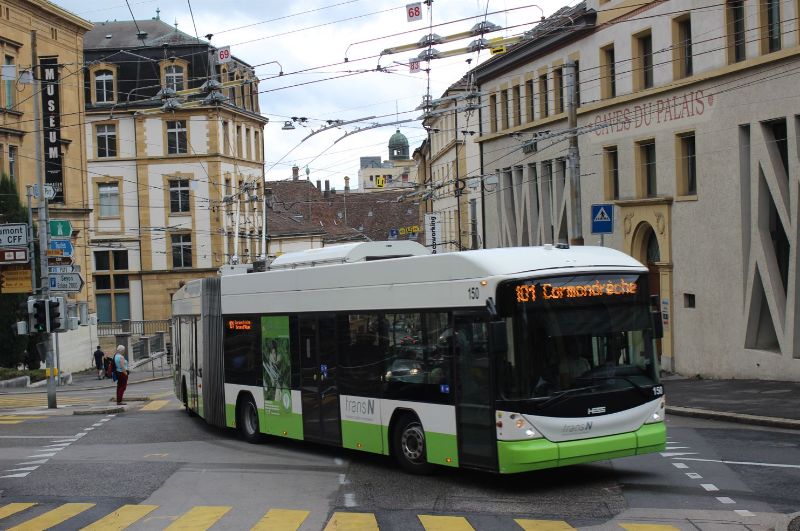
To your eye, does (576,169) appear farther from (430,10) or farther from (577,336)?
(577,336)

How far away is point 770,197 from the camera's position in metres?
28.1

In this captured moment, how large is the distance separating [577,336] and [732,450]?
4.52 m

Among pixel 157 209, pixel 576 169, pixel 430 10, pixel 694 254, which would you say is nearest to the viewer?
pixel 430 10

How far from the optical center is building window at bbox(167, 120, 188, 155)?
70375mm

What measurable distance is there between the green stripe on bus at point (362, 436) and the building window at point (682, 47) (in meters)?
18.4

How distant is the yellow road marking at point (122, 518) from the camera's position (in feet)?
40.9

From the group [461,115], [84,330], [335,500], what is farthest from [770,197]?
[84,330]

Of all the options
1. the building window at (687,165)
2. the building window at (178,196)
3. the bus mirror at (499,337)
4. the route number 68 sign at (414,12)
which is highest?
the route number 68 sign at (414,12)

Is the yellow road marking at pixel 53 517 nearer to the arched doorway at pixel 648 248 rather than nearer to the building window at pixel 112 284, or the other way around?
the arched doorway at pixel 648 248

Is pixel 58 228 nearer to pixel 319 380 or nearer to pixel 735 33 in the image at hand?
pixel 319 380

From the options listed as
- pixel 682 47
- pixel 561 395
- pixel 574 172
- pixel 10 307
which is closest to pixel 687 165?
pixel 682 47

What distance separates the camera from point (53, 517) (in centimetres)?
1323

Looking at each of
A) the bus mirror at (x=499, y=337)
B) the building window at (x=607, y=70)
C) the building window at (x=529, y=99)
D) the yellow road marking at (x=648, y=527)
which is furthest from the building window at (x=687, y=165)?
the yellow road marking at (x=648, y=527)

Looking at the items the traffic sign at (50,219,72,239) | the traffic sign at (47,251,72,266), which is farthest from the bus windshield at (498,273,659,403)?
the traffic sign at (47,251,72,266)
